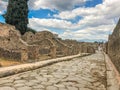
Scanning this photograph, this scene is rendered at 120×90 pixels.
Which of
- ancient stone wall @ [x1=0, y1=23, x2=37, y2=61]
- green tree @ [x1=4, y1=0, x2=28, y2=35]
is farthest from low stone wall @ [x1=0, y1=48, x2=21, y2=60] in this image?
green tree @ [x1=4, y1=0, x2=28, y2=35]

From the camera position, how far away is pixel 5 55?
1468cm

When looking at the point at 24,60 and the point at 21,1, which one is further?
the point at 21,1

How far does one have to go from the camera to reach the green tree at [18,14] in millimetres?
31938

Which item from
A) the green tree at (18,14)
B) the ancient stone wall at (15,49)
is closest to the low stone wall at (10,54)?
the ancient stone wall at (15,49)

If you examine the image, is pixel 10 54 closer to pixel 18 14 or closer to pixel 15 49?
pixel 15 49

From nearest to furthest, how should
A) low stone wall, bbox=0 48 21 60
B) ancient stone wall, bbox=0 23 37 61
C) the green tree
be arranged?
ancient stone wall, bbox=0 23 37 61
low stone wall, bbox=0 48 21 60
the green tree

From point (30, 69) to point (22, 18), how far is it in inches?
1073

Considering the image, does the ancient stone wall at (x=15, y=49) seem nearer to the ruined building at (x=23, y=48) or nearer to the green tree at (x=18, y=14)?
the ruined building at (x=23, y=48)

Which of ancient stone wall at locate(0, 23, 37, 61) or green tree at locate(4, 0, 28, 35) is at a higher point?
green tree at locate(4, 0, 28, 35)

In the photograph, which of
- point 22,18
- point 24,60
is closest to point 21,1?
→ point 22,18

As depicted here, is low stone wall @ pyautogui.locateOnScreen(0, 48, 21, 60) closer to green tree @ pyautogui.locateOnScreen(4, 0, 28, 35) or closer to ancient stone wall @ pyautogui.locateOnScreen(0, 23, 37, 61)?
ancient stone wall @ pyautogui.locateOnScreen(0, 23, 37, 61)

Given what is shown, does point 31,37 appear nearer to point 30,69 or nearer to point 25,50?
point 25,50

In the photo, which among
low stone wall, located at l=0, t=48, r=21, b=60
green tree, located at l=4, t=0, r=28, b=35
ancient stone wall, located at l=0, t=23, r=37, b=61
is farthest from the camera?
green tree, located at l=4, t=0, r=28, b=35

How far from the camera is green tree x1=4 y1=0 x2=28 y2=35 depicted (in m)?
31.9
